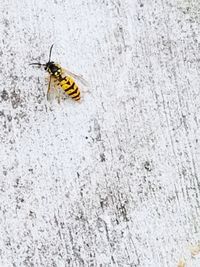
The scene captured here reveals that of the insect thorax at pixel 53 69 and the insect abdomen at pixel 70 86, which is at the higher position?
the insect thorax at pixel 53 69

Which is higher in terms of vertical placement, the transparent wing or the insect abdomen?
the transparent wing

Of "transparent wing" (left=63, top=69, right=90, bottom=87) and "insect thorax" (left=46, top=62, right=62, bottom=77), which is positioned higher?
"insect thorax" (left=46, top=62, right=62, bottom=77)

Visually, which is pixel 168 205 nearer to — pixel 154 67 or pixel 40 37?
pixel 154 67

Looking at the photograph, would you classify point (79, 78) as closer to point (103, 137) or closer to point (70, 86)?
point (70, 86)

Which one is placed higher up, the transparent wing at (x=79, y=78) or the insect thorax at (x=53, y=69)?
the insect thorax at (x=53, y=69)

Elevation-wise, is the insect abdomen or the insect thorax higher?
the insect thorax

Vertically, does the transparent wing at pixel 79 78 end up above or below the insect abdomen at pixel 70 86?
above

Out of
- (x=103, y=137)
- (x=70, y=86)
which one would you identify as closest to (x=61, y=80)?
(x=70, y=86)

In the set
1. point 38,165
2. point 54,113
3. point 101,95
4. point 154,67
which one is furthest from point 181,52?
point 38,165
